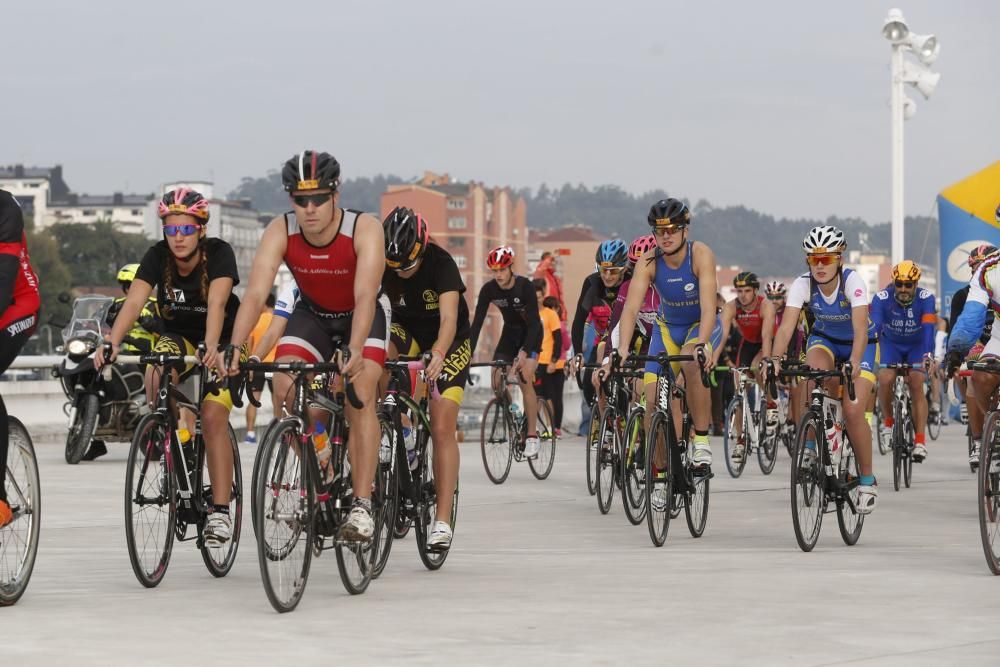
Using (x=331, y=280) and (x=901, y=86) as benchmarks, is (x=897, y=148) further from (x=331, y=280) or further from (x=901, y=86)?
(x=331, y=280)

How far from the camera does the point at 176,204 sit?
356 inches

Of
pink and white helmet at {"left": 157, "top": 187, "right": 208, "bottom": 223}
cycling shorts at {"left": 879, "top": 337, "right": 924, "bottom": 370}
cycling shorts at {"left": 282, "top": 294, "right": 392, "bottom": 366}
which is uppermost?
pink and white helmet at {"left": 157, "top": 187, "right": 208, "bottom": 223}

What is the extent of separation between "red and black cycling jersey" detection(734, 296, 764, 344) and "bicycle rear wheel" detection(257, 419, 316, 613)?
11.4 m

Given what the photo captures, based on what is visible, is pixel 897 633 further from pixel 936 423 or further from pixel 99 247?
pixel 99 247

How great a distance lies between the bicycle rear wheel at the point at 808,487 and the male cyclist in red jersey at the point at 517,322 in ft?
14.1

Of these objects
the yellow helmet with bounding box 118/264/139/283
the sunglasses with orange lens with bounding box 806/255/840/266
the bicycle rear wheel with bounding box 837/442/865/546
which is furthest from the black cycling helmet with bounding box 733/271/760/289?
the bicycle rear wheel with bounding box 837/442/865/546

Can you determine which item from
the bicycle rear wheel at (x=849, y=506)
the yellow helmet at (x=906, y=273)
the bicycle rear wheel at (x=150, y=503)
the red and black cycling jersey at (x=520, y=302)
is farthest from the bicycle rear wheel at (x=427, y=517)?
the yellow helmet at (x=906, y=273)

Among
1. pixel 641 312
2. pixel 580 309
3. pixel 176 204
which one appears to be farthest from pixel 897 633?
pixel 580 309

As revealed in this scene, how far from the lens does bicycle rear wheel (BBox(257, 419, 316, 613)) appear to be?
7.48 metres

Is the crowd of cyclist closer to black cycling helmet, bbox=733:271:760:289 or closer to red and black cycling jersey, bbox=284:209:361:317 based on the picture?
red and black cycling jersey, bbox=284:209:361:317

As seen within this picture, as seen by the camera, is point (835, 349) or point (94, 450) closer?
point (835, 349)

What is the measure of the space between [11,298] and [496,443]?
9.41 meters

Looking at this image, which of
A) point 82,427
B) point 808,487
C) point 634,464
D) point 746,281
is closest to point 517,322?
point 746,281

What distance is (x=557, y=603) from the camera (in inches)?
321
